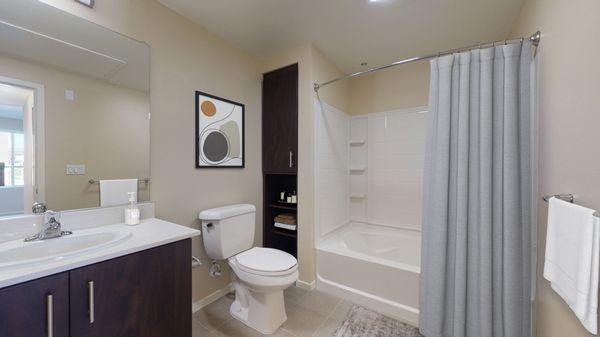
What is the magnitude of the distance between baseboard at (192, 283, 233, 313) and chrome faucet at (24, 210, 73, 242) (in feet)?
3.48

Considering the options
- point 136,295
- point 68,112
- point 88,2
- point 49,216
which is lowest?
point 136,295

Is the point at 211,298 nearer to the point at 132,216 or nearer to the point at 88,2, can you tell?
the point at 132,216

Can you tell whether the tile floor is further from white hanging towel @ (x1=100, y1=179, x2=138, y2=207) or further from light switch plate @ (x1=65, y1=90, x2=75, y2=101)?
light switch plate @ (x1=65, y1=90, x2=75, y2=101)

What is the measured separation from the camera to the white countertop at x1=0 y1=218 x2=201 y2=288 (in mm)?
729

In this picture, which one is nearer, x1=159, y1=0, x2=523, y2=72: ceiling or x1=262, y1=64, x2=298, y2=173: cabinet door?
x1=159, y1=0, x2=523, y2=72: ceiling

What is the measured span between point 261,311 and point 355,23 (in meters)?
2.31

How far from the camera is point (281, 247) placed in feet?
8.11

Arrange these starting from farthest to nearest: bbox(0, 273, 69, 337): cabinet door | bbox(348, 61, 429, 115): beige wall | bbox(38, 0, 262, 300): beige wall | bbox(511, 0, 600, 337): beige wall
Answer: bbox(348, 61, 429, 115): beige wall → bbox(38, 0, 262, 300): beige wall → bbox(511, 0, 600, 337): beige wall → bbox(0, 273, 69, 337): cabinet door

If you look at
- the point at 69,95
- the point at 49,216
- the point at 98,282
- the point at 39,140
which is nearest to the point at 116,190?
the point at 49,216

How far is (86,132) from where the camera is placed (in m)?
1.27

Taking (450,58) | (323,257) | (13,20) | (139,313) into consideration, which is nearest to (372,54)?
(450,58)

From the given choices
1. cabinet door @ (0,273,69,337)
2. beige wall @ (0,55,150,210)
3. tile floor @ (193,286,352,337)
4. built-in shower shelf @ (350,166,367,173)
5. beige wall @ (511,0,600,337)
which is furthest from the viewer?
built-in shower shelf @ (350,166,367,173)

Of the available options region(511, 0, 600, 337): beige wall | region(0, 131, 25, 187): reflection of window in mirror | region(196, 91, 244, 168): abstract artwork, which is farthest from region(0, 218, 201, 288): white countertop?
region(511, 0, 600, 337): beige wall

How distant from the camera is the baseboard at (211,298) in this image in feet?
5.83
